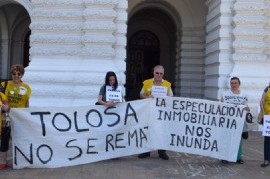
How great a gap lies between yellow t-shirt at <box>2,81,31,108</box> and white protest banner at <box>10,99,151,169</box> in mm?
205

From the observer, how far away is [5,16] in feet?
67.0

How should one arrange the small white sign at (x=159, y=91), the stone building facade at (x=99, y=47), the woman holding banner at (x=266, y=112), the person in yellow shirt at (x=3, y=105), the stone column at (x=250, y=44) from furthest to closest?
the stone column at (x=250, y=44) < the stone building facade at (x=99, y=47) < the small white sign at (x=159, y=91) < the woman holding banner at (x=266, y=112) < the person in yellow shirt at (x=3, y=105)

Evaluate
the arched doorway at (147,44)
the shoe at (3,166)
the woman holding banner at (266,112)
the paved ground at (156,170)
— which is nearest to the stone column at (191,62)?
the arched doorway at (147,44)

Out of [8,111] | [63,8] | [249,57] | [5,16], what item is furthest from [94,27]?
[5,16]

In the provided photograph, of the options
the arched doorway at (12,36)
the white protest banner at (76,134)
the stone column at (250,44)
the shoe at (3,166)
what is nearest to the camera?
the shoe at (3,166)

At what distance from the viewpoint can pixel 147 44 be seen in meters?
22.9

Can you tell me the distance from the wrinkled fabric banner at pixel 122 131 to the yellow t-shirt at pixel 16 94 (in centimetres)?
21

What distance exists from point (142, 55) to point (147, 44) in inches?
40.6

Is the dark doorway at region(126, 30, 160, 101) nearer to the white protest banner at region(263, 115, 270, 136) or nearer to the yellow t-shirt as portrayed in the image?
the white protest banner at region(263, 115, 270, 136)

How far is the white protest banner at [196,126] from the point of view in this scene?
25.6 feet

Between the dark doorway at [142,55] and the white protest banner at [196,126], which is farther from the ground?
the dark doorway at [142,55]

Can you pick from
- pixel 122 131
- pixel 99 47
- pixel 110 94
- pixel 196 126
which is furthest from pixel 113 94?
pixel 99 47

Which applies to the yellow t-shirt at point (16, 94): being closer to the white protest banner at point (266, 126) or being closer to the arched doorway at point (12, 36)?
the white protest banner at point (266, 126)

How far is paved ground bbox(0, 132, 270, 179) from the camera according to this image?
22.0 feet
